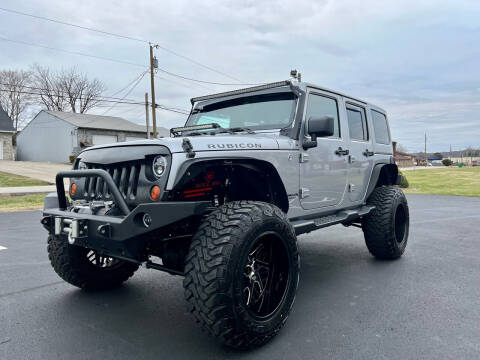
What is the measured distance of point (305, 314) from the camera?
3189 millimetres

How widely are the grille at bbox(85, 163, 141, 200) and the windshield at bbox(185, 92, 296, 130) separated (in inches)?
55.7

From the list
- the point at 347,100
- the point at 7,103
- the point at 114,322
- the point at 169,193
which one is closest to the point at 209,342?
the point at 114,322

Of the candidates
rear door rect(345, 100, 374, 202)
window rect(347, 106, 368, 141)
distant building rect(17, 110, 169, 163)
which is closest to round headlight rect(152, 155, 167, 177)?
rear door rect(345, 100, 374, 202)

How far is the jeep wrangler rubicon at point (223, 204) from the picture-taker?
2.43 metres

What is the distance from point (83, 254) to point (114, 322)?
0.84 m

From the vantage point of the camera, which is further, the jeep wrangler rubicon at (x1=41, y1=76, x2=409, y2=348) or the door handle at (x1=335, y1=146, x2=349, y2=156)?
the door handle at (x1=335, y1=146, x2=349, y2=156)

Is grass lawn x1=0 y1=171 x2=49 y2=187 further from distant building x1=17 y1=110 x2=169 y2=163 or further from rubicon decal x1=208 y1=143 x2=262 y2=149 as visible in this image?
rubicon decal x1=208 y1=143 x2=262 y2=149

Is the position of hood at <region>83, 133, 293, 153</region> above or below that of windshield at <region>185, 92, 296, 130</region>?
below

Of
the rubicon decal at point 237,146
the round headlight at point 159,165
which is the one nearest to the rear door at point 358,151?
the rubicon decal at point 237,146

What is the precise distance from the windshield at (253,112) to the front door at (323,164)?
0.21m

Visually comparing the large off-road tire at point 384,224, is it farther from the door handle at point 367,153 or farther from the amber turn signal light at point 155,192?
the amber turn signal light at point 155,192

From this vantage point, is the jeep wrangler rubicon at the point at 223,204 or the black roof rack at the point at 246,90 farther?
the black roof rack at the point at 246,90

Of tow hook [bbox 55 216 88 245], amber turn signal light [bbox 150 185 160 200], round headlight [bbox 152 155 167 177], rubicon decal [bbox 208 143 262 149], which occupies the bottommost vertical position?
tow hook [bbox 55 216 88 245]

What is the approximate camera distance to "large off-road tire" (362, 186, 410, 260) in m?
4.67
